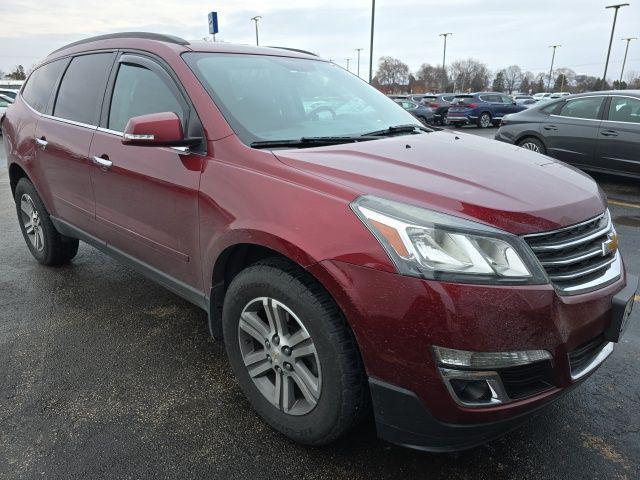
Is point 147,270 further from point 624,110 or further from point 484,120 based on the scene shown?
point 484,120

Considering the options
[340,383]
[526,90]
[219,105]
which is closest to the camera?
[340,383]

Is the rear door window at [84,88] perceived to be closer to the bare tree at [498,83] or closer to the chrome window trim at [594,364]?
the chrome window trim at [594,364]

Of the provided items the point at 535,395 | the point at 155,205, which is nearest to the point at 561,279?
the point at 535,395

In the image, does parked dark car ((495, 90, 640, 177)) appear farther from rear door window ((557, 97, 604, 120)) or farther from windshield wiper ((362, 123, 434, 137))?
windshield wiper ((362, 123, 434, 137))

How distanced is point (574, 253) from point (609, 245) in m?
0.38

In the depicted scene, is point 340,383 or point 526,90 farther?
point 526,90

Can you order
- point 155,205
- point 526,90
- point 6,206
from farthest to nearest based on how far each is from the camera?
point 526,90 < point 6,206 < point 155,205

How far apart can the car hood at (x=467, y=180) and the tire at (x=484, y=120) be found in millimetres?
20633

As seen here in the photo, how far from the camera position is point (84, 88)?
354 cm

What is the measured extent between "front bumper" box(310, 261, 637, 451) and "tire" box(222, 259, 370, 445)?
0.10 meters

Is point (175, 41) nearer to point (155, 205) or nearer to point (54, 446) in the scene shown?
point (155, 205)

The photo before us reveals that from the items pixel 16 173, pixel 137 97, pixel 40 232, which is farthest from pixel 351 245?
pixel 16 173

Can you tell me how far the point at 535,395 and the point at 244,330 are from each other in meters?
1.26

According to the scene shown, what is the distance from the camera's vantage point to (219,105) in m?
2.52
